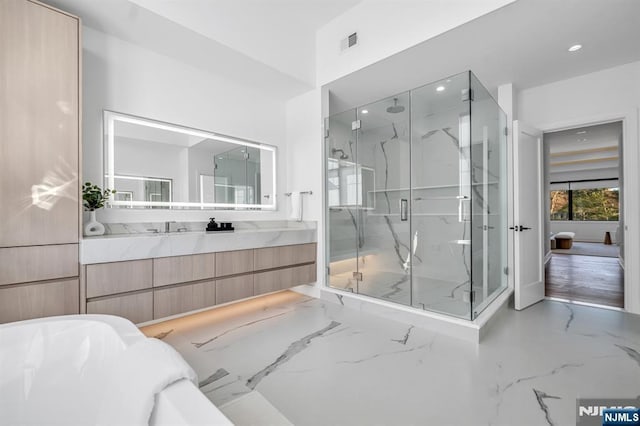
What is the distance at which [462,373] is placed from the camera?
177 centimetres

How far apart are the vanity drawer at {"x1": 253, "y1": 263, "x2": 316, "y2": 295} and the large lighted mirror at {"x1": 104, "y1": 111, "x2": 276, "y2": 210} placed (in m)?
0.92

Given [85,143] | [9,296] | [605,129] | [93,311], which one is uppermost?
[605,129]

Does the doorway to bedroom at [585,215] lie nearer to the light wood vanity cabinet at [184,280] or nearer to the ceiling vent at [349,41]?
the ceiling vent at [349,41]

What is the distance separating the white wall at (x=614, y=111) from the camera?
9.43 feet

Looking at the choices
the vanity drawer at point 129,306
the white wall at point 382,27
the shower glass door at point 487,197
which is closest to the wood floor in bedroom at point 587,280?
the shower glass door at point 487,197

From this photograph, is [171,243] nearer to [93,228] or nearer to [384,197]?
[93,228]

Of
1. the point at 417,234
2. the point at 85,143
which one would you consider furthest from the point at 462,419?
the point at 85,143

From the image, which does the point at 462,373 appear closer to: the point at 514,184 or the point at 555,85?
the point at 514,184

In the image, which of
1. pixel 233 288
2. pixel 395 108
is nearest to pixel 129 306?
pixel 233 288

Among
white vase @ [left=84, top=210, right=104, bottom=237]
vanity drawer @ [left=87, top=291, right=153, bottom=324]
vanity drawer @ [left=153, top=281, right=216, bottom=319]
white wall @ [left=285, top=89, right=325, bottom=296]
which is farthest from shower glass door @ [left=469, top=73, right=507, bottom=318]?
white vase @ [left=84, top=210, right=104, bottom=237]

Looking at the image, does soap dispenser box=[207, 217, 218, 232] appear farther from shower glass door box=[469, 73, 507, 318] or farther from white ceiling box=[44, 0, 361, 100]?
shower glass door box=[469, 73, 507, 318]

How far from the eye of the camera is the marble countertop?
198 centimetres

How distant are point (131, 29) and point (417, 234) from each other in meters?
3.37

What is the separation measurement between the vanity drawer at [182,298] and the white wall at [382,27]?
2730 mm
